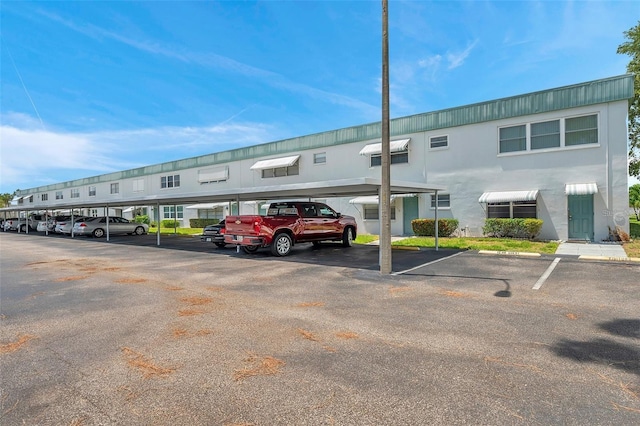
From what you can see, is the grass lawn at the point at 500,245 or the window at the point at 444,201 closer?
the grass lawn at the point at 500,245

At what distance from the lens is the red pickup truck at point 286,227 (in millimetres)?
12164

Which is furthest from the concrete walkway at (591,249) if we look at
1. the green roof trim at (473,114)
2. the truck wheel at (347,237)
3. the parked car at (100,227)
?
the parked car at (100,227)

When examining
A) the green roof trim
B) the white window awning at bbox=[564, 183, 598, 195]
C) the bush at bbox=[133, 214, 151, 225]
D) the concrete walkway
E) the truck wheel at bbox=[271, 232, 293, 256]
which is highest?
the green roof trim

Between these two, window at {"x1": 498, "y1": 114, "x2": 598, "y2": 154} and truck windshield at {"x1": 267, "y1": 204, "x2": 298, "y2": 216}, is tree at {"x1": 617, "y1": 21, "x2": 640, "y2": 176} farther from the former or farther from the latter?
truck windshield at {"x1": 267, "y1": 204, "x2": 298, "y2": 216}

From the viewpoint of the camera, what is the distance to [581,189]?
48.2 feet

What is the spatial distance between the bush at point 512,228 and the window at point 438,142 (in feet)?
14.9

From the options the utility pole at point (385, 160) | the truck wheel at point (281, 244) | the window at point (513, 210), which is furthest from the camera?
the window at point (513, 210)

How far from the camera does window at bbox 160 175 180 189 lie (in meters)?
34.2

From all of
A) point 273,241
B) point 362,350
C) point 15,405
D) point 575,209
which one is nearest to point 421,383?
point 362,350

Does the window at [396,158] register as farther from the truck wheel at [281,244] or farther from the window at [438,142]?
the truck wheel at [281,244]

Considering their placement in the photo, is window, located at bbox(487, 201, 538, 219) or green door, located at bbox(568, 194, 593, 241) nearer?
green door, located at bbox(568, 194, 593, 241)

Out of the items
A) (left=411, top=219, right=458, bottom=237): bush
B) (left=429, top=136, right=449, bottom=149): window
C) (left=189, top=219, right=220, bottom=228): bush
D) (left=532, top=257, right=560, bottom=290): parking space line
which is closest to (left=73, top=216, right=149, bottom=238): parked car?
Result: (left=189, top=219, right=220, bottom=228): bush

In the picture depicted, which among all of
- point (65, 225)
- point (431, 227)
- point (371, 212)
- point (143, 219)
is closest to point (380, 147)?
point (371, 212)

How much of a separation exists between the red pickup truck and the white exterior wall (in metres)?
2.12
